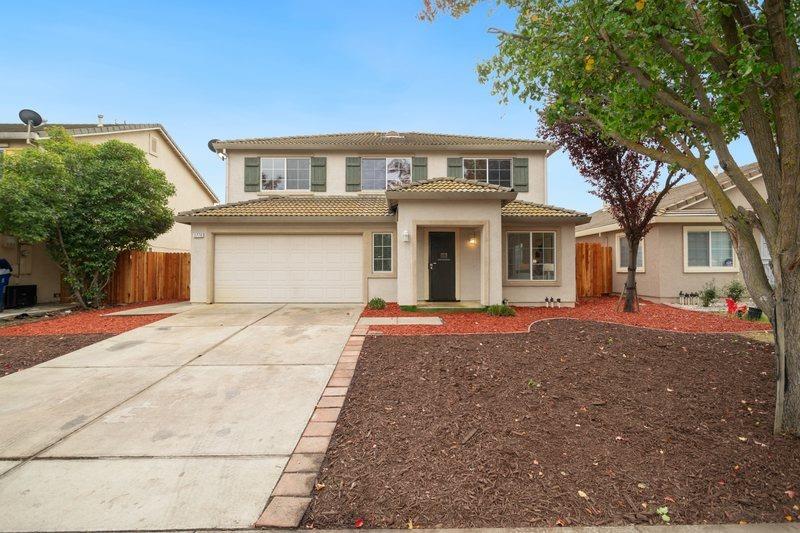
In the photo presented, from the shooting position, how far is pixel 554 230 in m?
11.4

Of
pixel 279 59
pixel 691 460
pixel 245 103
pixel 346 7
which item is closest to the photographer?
pixel 691 460

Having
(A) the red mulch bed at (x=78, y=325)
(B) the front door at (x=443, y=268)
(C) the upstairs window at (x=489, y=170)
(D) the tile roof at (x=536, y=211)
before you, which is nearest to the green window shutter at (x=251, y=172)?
(A) the red mulch bed at (x=78, y=325)

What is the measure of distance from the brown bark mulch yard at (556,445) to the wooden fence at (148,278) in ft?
37.4

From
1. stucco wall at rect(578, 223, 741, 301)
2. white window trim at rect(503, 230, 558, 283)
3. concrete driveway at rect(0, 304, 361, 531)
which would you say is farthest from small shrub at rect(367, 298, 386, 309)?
stucco wall at rect(578, 223, 741, 301)

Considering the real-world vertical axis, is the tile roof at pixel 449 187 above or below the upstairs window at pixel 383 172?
below

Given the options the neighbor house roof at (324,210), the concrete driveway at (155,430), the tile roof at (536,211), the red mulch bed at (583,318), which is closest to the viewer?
the concrete driveway at (155,430)

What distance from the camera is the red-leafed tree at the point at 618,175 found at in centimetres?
Result: 924

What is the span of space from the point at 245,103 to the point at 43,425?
716 inches

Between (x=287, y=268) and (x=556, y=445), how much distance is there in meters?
10.1

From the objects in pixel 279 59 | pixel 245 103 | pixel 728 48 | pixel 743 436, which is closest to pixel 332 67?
pixel 279 59

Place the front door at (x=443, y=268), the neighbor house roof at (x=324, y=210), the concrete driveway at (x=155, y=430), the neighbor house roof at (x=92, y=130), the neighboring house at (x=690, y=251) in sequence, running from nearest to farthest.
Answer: the concrete driveway at (x=155, y=430) < the neighbor house roof at (x=324, y=210) < the front door at (x=443, y=268) < the neighboring house at (x=690, y=251) < the neighbor house roof at (x=92, y=130)

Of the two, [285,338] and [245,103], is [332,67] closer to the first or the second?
[245,103]

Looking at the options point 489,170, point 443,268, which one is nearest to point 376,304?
point 443,268

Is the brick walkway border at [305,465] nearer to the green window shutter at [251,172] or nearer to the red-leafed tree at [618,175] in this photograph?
the red-leafed tree at [618,175]
